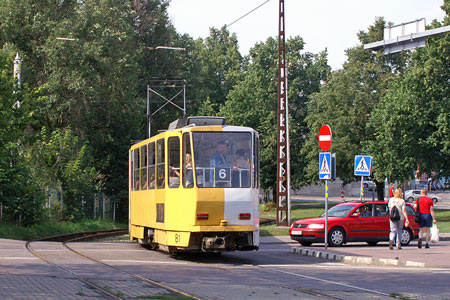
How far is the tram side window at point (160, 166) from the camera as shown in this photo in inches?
736

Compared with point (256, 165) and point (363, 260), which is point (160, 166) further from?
point (363, 260)

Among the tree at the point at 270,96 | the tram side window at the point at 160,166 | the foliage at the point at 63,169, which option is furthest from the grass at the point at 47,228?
the tree at the point at 270,96

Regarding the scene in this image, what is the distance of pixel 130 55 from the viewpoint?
5059 cm

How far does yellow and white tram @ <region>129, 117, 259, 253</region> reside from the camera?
17.3m

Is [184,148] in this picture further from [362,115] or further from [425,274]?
[362,115]

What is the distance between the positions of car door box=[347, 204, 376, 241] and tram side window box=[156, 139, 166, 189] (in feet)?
26.0

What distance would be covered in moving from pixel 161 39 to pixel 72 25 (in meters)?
16.3

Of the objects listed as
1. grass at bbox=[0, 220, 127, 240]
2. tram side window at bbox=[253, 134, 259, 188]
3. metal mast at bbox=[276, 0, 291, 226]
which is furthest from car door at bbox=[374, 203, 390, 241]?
grass at bbox=[0, 220, 127, 240]

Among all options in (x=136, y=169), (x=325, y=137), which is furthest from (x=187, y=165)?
(x=136, y=169)

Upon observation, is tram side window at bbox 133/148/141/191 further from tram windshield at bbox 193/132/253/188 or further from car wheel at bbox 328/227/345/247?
car wheel at bbox 328/227/345/247

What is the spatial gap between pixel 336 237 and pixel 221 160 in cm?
812

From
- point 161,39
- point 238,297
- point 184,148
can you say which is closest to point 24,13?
point 161,39

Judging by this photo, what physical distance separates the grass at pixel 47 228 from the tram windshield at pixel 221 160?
12.1 metres

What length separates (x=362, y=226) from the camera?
80.6 ft
